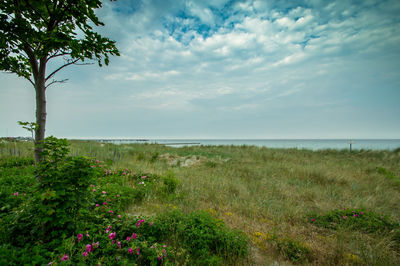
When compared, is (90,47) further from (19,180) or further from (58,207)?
(19,180)

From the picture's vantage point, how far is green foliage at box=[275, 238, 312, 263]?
2596 millimetres

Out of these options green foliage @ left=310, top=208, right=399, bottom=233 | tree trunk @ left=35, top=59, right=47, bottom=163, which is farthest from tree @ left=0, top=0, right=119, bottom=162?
green foliage @ left=310, top=208, right=399, bottom=233

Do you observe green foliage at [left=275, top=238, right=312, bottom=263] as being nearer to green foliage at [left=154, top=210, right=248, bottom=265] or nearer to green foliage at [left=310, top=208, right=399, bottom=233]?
green foliage at [left=154, top=210, right=248, bottom=265]

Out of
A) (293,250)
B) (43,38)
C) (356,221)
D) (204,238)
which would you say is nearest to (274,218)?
(293,250)

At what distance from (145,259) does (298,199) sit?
4.76 metres

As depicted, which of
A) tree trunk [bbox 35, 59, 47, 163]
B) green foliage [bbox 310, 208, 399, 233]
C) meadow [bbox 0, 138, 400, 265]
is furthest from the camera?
green foliage [bbox 310, 208, 399, 233]

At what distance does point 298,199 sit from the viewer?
527 cm

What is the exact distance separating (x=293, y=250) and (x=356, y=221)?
2.08m

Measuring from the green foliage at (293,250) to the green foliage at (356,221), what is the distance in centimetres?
117

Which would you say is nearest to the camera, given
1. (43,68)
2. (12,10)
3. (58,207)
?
(58,207)

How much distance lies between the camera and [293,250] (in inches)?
107

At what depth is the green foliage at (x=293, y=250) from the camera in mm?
2596

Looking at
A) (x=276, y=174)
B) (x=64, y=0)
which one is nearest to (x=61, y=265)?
(x=64, y=0)

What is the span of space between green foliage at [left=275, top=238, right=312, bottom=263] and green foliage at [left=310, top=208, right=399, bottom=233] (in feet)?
3.82
